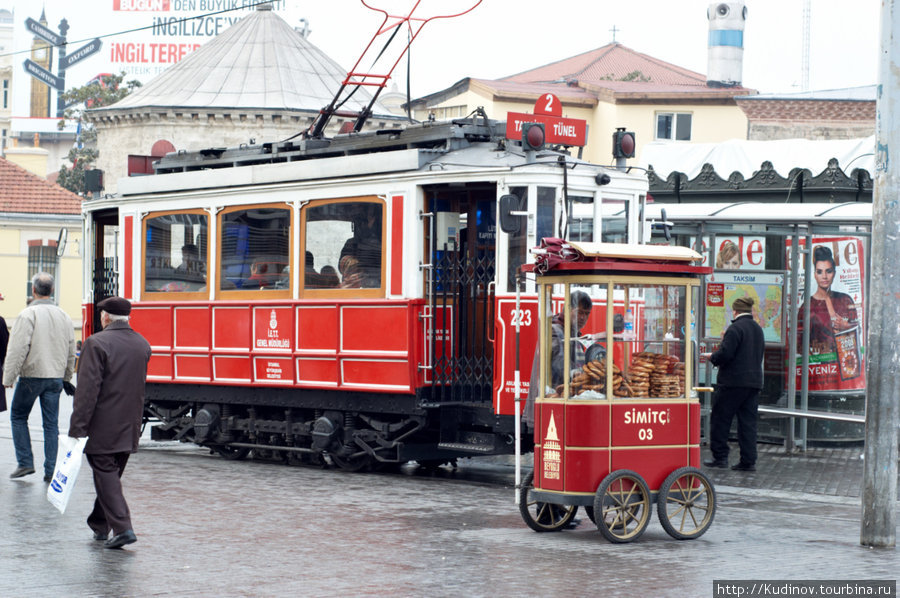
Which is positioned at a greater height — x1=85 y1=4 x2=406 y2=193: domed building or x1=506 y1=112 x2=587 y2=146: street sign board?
x1=85 y1=4 x2=406 y2=193: domed building

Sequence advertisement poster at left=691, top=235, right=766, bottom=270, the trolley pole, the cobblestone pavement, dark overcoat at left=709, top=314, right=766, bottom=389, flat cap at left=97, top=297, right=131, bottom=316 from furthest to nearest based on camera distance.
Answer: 1. advertisement poster at left=691, top=235, right=766, bottom=270
2. dark overcoat at left=709, top=314, right=766, bottom=389
3. the trolley pole
4. flat cap at left=97, top=297, right=131, bottom=316
5. the cobblestone pavement

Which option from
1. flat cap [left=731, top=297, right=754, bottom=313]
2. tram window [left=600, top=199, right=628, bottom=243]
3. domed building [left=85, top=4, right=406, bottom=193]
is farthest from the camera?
domed building [left=85, top=4, right=406, bottom=193]

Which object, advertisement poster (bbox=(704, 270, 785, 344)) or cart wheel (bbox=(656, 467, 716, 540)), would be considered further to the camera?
advertisement poster (bbox=(704, 270, 785, 344))

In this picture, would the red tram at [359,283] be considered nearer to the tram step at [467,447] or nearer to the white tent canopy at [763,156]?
the tram step at [467,447]

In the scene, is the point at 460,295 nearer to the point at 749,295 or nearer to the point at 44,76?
the point at 749,295

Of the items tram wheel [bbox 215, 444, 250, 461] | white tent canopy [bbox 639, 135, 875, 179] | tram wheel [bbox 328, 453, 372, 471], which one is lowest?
tram wheel [bbox 215, 444, 250, 461]

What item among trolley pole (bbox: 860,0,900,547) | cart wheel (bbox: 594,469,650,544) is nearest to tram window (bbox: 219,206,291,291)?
cart wheel (bbox: 594,469,650,544)

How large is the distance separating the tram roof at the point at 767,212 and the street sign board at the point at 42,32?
10314 cm

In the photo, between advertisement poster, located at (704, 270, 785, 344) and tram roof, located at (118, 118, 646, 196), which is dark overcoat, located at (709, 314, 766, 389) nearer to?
advertisement poster, located at (704, 270, 785, 344)

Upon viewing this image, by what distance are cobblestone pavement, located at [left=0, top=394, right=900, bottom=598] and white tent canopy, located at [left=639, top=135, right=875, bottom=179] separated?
19.6 feet

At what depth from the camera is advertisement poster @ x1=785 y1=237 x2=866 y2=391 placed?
16719mm

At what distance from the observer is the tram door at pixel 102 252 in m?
18.0

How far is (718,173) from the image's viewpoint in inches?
742

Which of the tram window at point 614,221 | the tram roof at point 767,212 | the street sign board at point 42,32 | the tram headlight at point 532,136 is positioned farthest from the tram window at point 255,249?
the street sign board at point 42,32
